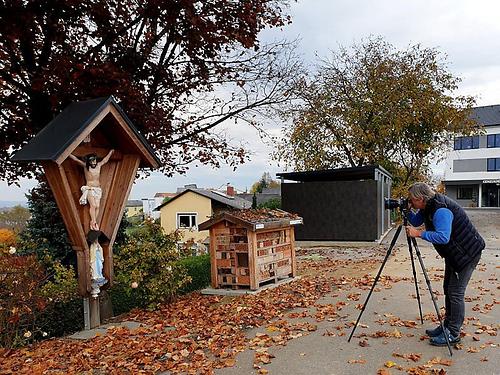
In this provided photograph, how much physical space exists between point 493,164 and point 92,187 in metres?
48.0

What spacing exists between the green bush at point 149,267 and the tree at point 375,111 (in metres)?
16.1

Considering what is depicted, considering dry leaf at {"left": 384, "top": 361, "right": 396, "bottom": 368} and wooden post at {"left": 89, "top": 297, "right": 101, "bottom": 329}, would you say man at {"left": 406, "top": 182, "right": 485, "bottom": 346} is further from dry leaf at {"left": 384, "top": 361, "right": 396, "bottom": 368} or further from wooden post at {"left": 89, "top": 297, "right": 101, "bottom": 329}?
wooden post at {"left": 89, "top": 297, "right": 101, "bottom": 329}

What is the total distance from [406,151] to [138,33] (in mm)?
20692

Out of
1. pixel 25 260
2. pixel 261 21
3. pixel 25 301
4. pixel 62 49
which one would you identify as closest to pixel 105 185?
pixel 25 260

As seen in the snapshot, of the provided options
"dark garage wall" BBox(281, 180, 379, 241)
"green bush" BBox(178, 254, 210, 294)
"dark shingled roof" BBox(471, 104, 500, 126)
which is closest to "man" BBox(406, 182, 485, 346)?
"green bush" BBox(178, 254, 210, 294)

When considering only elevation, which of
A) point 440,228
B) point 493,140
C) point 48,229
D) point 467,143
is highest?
point 493,140

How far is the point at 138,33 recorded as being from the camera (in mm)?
9609

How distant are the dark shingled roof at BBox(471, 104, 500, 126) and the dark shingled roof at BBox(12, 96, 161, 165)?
4539 cm

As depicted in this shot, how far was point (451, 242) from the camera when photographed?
472 cm

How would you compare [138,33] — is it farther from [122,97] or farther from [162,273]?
[162,273]

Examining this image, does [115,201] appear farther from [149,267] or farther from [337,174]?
[337,174]

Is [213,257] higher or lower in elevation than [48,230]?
higher

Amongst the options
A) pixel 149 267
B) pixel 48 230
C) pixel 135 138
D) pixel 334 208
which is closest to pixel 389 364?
pixel 149 267

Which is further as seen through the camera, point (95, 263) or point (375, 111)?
point (375, 111)
